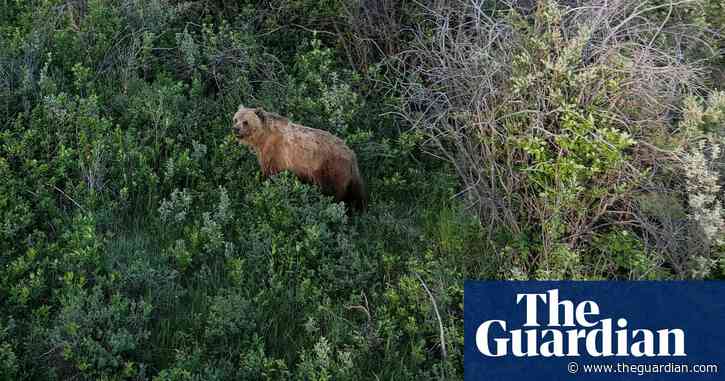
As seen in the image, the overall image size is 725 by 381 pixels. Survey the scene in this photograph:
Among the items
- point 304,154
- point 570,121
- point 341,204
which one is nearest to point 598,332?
point 570,121

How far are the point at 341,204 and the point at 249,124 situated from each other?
116 centimetres

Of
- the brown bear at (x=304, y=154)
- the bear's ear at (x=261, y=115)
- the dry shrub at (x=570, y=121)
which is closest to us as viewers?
the dry shrub at (x=570, y=121)

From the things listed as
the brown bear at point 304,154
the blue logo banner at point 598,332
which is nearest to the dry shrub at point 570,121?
the blue logo banner at point 598,332

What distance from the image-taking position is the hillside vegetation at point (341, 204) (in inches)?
210

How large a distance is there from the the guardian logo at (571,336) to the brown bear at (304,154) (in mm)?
2072

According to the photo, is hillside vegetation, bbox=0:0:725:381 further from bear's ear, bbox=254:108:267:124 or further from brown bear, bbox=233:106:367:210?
bear's ear, bbox=254:108:267:124

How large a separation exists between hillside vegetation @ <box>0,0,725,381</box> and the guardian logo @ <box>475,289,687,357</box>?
289 millimetres

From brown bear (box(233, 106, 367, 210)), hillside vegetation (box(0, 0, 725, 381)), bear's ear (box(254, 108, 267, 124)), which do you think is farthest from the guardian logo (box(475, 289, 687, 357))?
bear's ear (box(254, 108, 267, 124))

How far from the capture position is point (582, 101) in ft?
20.3

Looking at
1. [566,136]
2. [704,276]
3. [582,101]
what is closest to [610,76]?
[582,101]

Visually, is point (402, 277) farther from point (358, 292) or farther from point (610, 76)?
point (610, 76)

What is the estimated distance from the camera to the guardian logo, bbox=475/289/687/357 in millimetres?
5145

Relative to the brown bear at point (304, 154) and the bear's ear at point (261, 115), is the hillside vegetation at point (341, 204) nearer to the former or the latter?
the brown bear at point (304, 154)

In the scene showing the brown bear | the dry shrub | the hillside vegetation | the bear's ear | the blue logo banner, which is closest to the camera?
the blue logo banner
